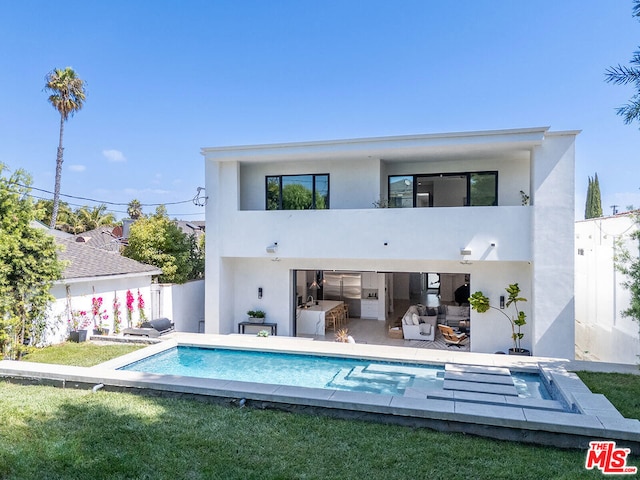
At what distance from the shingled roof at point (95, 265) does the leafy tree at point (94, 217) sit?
3755 centimetres

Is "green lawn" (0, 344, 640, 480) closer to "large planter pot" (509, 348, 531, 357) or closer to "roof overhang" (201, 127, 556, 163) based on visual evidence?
"large planter pot" (509, 348, 531, 357)

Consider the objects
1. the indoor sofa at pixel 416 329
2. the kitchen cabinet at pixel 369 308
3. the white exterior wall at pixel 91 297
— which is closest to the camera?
the white exterior wall at pixel 91 297

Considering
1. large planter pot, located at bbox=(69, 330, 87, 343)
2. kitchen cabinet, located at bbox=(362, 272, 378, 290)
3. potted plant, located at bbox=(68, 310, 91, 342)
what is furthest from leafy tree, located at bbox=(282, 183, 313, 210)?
large planter pot, located at bbox=(69, 330, 87, 343)

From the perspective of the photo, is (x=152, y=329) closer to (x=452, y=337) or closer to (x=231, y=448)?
(x=231, y=448)

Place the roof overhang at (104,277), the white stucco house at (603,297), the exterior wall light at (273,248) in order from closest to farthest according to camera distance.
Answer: the white stucco house at (603,297) < the roof overhang at (104,277) < the exterior wall light at (273,248)

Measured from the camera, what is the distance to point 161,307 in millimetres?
17469

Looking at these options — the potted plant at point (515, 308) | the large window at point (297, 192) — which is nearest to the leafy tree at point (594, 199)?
the potted plant at point (515, 308)

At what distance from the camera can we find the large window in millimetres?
16484

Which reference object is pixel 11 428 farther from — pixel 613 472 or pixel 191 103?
pixel 191 103

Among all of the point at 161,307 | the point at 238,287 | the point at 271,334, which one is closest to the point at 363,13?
the point at 238,287

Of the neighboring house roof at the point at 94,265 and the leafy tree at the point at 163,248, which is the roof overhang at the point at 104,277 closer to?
the neighboring house roof at the point at 94,265

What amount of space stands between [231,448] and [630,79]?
677cm

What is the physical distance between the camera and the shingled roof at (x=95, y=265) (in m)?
14.3

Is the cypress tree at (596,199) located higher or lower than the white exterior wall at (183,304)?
higher
